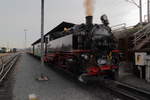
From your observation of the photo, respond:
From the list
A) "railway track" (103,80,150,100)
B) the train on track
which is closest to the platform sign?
the train on track

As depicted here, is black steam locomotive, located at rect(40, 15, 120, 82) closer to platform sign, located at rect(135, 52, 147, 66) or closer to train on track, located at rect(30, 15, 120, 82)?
train on track, located at rect(30, 15, 120, 82)

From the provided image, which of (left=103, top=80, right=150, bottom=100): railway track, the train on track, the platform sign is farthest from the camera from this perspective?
the platform sign

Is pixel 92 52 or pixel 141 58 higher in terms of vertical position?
pixel 92 52

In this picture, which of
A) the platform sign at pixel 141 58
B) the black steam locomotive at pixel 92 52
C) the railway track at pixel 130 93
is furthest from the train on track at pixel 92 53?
the platform sign at pixel 141 58

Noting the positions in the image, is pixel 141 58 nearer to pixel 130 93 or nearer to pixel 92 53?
pixel 130 93

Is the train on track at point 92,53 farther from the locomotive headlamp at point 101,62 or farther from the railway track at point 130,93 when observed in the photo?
the railway track at point 130,93

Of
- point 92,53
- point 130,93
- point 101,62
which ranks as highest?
point 92,53

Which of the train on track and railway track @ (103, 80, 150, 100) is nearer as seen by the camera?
railway track @ (103, 80, 150, 100)

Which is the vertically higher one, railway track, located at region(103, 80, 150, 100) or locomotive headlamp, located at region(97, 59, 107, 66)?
locomotive headlamp, located at region(97, 59, 107, 66)

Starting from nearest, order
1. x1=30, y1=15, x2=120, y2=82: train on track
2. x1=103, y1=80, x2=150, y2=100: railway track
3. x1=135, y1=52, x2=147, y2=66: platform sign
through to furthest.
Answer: x1=103, y1=80, x2=150, y2=100: railway track < x1=30, y1=15, x2=120, y2=82: train on track < x1=135, y1=52, x2=147, y2=66: platform sign

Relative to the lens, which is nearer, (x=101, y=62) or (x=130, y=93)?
(x=130, y=93)

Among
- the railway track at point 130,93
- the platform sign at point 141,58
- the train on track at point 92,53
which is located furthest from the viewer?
the platform sign at point 141,58

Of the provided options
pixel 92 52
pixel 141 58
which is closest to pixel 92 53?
pixel 92 52

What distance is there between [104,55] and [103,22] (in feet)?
6.44
